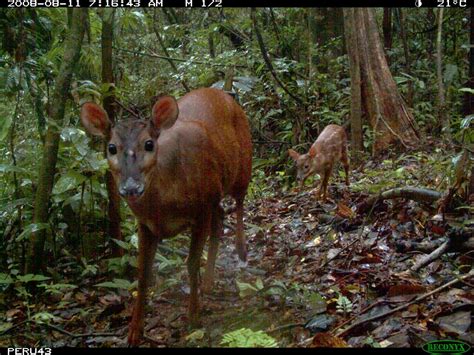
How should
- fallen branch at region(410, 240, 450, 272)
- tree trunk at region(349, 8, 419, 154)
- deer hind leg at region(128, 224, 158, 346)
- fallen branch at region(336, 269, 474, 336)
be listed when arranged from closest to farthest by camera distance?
fallen branch at region(336, 269, 474, 336) < deer hind leg at region(128, 224, 158, 346) < fallen branch at region(410, 240, 450, 272) < tree trunk at region(349, 8, 419, 154)

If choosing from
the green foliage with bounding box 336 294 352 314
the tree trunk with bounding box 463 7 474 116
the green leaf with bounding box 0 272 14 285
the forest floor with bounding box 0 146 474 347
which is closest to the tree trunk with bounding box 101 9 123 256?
the forest floor with bounding box 0 146 474 347

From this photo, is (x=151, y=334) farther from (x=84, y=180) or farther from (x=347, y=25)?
(x=347, y=25)

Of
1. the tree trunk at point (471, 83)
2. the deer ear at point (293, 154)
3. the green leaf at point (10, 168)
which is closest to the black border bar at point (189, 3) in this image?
the green leaf at point (10, 168)

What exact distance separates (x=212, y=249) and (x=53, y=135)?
1.42 m

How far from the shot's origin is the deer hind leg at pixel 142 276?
11.4 ft

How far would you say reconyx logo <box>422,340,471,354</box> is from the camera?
8.13 ft

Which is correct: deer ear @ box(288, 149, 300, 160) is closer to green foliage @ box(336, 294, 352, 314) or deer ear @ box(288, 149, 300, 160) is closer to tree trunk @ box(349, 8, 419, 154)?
tree trunk @ box(349, 8, 419, 154)

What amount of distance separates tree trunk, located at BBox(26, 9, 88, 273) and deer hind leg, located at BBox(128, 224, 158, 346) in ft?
2.95

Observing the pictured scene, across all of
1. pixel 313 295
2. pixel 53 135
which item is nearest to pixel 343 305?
pixel 313 295

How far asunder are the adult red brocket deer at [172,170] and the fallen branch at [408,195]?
3.73ft

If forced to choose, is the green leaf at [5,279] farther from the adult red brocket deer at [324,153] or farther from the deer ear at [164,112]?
the adult red brocket deer at [324,153]

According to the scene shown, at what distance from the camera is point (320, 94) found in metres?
6.67

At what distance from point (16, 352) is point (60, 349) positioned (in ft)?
0.78

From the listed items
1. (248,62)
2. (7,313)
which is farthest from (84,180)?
(248,62)
